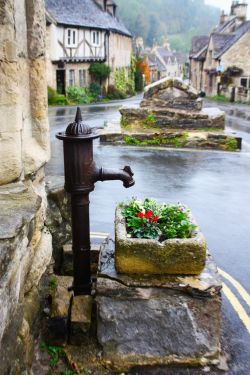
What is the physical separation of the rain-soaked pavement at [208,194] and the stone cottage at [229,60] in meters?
29.0

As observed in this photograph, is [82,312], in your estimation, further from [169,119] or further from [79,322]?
[169,119]

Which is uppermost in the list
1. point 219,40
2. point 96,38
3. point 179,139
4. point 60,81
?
point 219,40

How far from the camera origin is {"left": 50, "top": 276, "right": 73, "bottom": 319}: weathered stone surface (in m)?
3.86

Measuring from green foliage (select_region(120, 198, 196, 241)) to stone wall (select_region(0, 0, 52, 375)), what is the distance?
34.6 inches

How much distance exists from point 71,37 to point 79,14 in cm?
349

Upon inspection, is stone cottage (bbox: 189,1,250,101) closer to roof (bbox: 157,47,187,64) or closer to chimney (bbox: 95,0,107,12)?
chimney (bbox: 95,0,107,12)

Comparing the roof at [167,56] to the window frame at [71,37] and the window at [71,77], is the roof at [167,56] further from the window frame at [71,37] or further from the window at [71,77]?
the window frame at [71,37]

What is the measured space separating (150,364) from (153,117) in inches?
484

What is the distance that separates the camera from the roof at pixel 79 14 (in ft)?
116

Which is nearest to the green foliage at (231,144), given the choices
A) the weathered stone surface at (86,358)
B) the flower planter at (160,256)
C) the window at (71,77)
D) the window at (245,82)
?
the flower planter at (160,256)

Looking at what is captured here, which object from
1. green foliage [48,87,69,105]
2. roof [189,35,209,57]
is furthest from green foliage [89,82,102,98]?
roof [189,35,209,57]

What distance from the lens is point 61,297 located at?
160 inches

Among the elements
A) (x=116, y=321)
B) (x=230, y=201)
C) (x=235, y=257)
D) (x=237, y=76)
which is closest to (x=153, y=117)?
(x=230, y=201)

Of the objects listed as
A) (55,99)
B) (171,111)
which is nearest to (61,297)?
(171,111)
